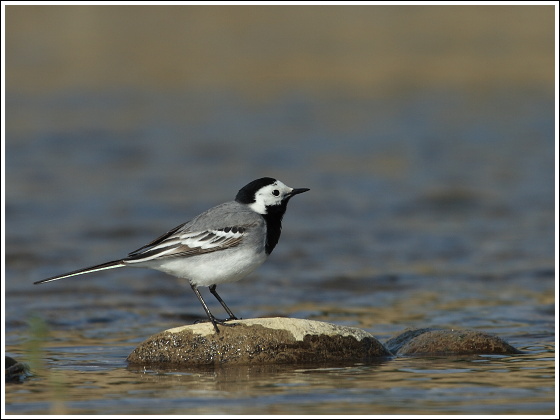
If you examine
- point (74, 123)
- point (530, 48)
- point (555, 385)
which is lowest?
point (555, 385)

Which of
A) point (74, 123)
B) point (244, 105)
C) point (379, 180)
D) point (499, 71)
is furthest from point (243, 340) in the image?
point (499, 71)

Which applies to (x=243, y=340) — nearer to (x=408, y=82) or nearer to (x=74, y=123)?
(x=74, y=123)

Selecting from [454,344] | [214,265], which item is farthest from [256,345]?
[454,344]

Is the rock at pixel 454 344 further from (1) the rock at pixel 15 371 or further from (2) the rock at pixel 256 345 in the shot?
(1) the rock at pixel 15 371

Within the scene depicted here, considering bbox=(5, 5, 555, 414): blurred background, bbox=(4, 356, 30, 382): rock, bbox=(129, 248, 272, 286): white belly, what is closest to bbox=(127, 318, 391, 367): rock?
bbox=(129, 248, 272, 286): white belly

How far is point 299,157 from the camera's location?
70.9 feet

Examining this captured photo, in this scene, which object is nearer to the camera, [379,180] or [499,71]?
[379,180]

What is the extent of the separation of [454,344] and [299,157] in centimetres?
1236

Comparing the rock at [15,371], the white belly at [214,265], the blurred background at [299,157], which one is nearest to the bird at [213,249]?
the white belly at [214,265]

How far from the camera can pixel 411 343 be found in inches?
382

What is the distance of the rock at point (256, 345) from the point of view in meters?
9.13

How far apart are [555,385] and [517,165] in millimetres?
13107

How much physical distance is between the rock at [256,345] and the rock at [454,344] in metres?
0.46

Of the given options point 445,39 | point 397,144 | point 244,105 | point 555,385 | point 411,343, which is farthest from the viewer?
point 445,39
